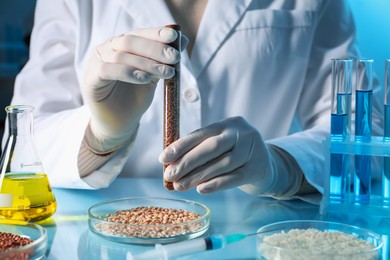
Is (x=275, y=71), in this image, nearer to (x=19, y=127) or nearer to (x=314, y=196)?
(x=314, y=196)

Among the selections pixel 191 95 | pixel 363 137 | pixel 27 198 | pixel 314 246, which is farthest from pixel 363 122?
pixel 27 198

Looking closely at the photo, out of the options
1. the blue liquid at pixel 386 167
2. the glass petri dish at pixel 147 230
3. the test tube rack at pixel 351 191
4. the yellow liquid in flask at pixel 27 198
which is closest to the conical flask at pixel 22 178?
the yellow liquid in flask at pixel 27 198

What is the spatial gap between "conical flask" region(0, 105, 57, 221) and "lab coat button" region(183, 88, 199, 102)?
21.1 inches

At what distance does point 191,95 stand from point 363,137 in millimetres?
543

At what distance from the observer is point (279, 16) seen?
1821 mm

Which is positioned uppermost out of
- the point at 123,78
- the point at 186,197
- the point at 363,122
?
the point at 123,78

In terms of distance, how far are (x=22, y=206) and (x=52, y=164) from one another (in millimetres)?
418

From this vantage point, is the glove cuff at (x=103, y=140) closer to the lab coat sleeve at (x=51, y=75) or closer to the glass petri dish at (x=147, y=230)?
the lab coat sleeve at (x=51, y=75)

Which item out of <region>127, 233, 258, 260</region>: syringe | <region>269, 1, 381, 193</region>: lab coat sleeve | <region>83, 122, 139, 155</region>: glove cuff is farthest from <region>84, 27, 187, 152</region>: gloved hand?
<region>269, 1, 381, 193</region>: lab coat sleeve

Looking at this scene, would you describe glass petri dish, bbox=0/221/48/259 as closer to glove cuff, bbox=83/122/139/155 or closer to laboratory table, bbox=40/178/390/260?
laboratory table, bbox=40/178/390/260

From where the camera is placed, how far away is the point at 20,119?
126 centimetres

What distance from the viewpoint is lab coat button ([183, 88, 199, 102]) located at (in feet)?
5.59

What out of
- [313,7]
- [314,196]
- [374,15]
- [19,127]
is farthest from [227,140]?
[374,15]

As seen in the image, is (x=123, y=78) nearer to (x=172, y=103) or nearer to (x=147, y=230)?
(x=172, y=103)
